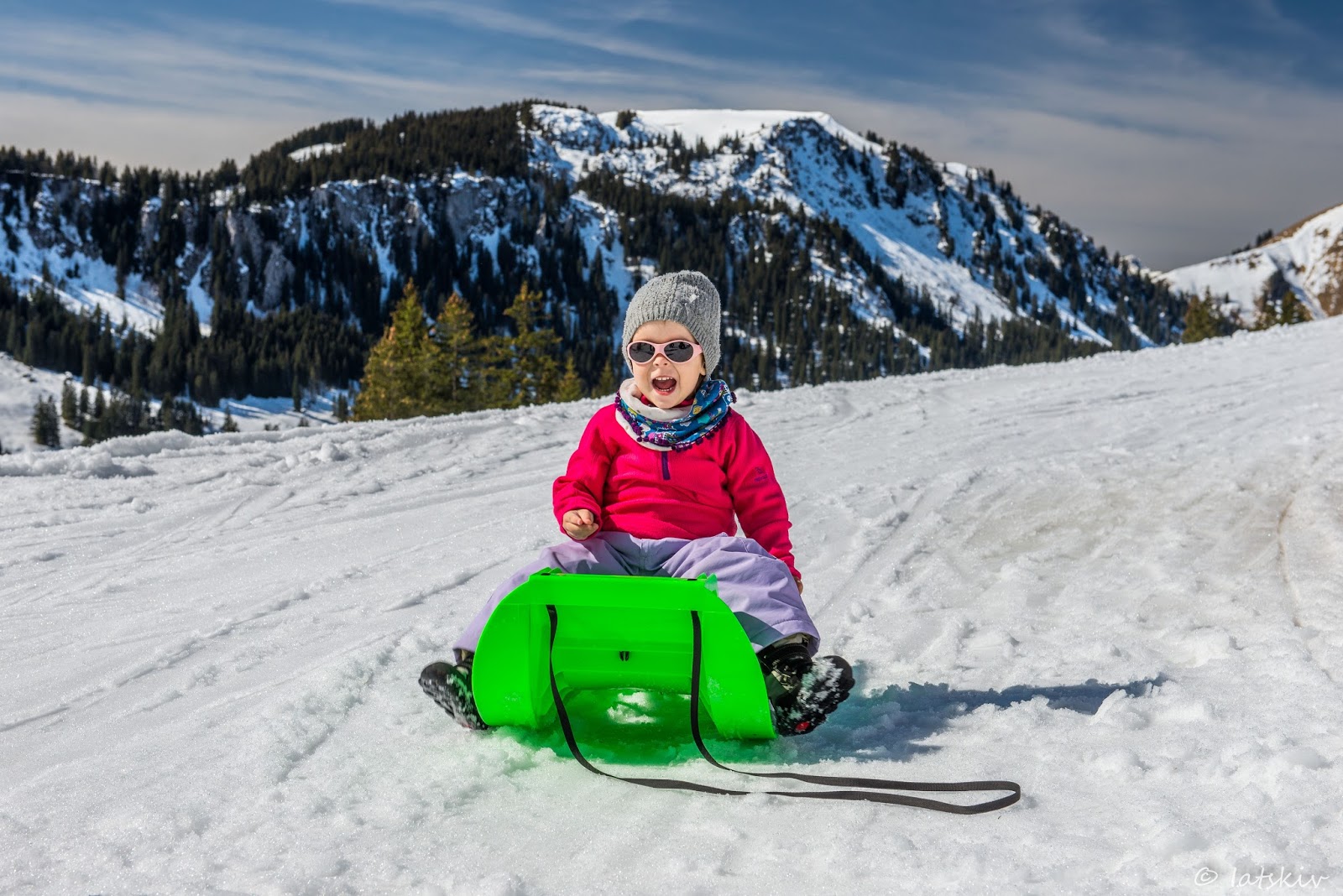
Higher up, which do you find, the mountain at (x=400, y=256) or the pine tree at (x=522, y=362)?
the mountain at (x=400, y=256)

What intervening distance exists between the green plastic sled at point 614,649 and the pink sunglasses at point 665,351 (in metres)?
0.83

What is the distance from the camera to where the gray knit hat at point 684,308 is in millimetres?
3268

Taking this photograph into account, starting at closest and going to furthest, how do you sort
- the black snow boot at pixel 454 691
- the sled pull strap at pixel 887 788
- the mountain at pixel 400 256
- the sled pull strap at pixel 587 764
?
1. the sled pull strap at pixel 887 788
2. the sled pull strap at pixel 587 764
3. the black snow boot at pixel 454 691
4. the mountain at pixel 400 256

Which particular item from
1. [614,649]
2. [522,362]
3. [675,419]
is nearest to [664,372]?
[675,419]

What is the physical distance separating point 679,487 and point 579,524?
15.0 inches

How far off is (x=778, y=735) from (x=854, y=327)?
163 m

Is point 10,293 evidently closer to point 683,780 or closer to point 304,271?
point 304,271

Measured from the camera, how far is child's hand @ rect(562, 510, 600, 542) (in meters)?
2.96

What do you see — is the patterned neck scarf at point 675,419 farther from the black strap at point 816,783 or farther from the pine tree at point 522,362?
the pine tree at point 522,362

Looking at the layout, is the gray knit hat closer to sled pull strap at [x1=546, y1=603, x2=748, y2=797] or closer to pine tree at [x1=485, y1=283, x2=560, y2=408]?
sled pull strap at [x1=546, y1=603, x2=748, y2=797]

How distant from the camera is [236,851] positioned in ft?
6.68

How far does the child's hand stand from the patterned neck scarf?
1.19 ft

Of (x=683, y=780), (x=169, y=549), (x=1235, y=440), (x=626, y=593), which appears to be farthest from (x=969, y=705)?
(x=1235, y=440)

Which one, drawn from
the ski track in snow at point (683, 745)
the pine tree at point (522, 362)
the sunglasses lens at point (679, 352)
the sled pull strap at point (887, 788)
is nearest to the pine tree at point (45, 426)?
the pine tree at point (522, 362)
